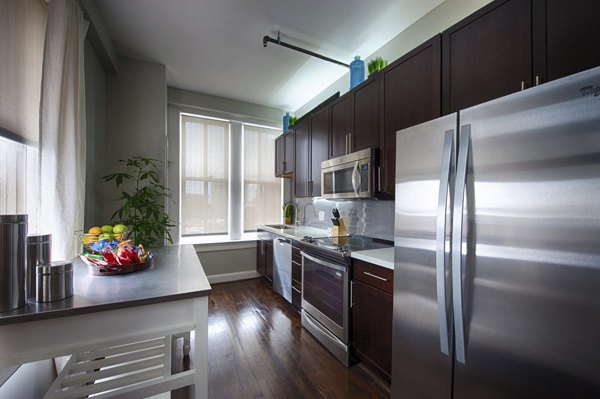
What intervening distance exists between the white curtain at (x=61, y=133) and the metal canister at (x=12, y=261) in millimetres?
733

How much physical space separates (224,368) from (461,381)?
5.31ft

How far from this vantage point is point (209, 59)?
2832 millimetres

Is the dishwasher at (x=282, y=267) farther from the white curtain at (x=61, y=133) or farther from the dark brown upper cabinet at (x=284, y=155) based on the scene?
the white curtain at (x=61, y=133)

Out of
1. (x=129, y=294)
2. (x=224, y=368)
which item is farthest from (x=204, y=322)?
(x=224, y=368)

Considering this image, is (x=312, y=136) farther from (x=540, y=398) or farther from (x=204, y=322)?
(x=540, y=398)

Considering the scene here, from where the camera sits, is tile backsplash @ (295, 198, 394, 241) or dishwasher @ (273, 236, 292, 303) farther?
dishwasher @ (273, 236, 292, 303)

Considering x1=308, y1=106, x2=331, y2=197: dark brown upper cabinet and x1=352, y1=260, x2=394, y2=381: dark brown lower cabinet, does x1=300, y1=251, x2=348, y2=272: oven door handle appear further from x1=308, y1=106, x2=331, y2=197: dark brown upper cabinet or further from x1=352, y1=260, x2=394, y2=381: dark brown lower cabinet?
x1=308, y1=106, x2=331, y2=197: dark brown upper cabinet

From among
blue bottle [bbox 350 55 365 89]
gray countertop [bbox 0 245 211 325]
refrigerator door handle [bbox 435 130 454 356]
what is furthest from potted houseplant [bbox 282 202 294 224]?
refrigerator door handle [bbox 435 130 454 356]

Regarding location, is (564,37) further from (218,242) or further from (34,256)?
(218,242)

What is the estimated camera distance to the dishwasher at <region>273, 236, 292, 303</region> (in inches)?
115

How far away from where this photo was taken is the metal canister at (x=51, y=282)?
91cm

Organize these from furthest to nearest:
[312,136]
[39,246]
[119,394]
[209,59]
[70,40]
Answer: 1. [312,136]
2. [209,59]
3. [70,40]
4. [119,394]
5. [39,246]

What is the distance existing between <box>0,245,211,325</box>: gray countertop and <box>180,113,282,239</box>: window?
239 centimetres

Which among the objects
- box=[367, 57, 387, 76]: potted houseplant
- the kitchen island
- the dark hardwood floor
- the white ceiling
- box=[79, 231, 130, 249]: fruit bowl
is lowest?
the dark hardwood floor
